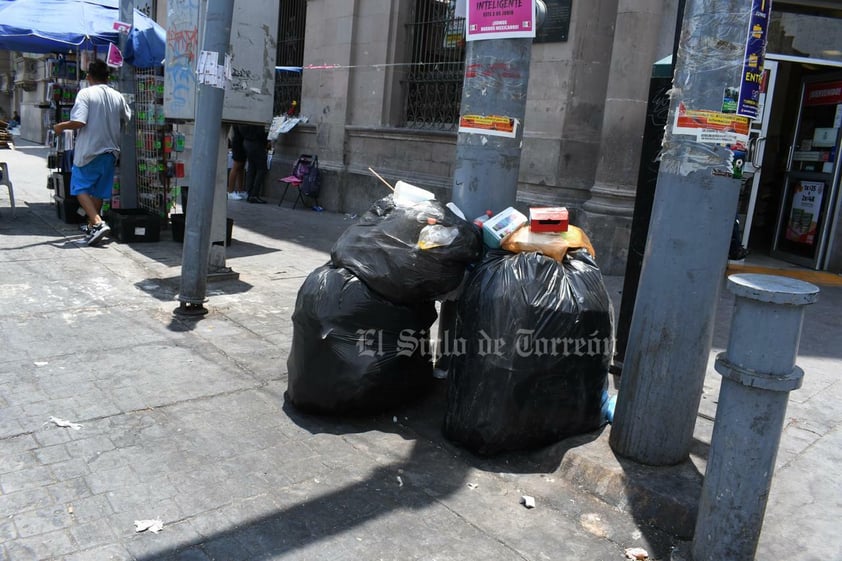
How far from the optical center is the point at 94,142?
730 cm

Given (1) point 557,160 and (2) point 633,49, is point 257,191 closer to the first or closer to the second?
(1) point 557,160

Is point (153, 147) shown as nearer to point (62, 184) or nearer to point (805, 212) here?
point (62, 184)

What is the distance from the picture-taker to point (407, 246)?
11.4 feet

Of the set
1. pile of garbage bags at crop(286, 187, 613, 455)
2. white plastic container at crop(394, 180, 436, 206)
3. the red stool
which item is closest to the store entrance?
white plastic container at crop(394, 180, 436, 206)

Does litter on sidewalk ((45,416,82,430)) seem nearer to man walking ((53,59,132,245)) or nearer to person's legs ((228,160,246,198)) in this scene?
man walking ((53,59,132,245))

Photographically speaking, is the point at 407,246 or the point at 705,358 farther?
the point at 407,246

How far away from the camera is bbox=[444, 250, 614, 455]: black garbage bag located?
10.2ft

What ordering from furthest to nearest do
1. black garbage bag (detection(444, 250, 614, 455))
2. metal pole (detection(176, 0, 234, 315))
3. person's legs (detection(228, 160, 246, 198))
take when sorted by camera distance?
person's legs (detection(228, 160, 246, 198))
metal pole (detection(176, 0, 234, 315))
black garbage bag (detection(444, 250, 614, 455))

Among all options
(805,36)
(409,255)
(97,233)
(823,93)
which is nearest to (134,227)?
(97,233)

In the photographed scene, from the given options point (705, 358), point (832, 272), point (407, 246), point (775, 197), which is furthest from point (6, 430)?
point (775, 197)

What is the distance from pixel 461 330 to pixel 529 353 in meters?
0.40

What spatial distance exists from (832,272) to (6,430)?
8157 mm

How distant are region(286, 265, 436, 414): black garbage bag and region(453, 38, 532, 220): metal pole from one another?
0.78 metres

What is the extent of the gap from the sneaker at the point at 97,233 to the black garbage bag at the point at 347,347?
14.2 ft
